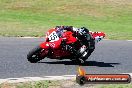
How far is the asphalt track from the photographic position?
36.1 ft

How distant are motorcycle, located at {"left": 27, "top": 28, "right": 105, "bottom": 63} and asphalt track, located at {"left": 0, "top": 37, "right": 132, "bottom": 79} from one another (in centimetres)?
20

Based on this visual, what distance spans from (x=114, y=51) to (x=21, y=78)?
5.92m

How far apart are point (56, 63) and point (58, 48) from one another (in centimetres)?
55

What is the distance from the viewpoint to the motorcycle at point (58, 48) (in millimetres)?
12078

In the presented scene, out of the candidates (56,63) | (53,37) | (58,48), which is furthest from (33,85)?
(56,63)

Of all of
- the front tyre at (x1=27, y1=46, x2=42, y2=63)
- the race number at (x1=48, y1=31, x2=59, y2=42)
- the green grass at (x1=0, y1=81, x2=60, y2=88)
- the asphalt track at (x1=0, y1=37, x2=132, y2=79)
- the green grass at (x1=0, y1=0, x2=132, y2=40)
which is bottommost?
the green grass at (x1=0, y1=0, x2=132, y2=40)

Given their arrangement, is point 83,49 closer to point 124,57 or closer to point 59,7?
point 124,57

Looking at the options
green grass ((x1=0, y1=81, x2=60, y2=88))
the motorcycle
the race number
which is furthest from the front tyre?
green grass ((x1=0, y1=81, x2=60, y2=88))

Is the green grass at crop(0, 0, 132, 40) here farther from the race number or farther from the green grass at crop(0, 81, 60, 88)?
the green grass at crop(0, 81, 60, 88)

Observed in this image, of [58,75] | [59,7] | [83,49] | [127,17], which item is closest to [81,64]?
[83,49]

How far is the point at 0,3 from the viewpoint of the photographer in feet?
124

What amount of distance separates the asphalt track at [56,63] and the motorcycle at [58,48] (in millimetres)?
198

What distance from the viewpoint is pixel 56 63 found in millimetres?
12461

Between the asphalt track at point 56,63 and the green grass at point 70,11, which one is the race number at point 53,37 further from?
the green grass at point 70,11
